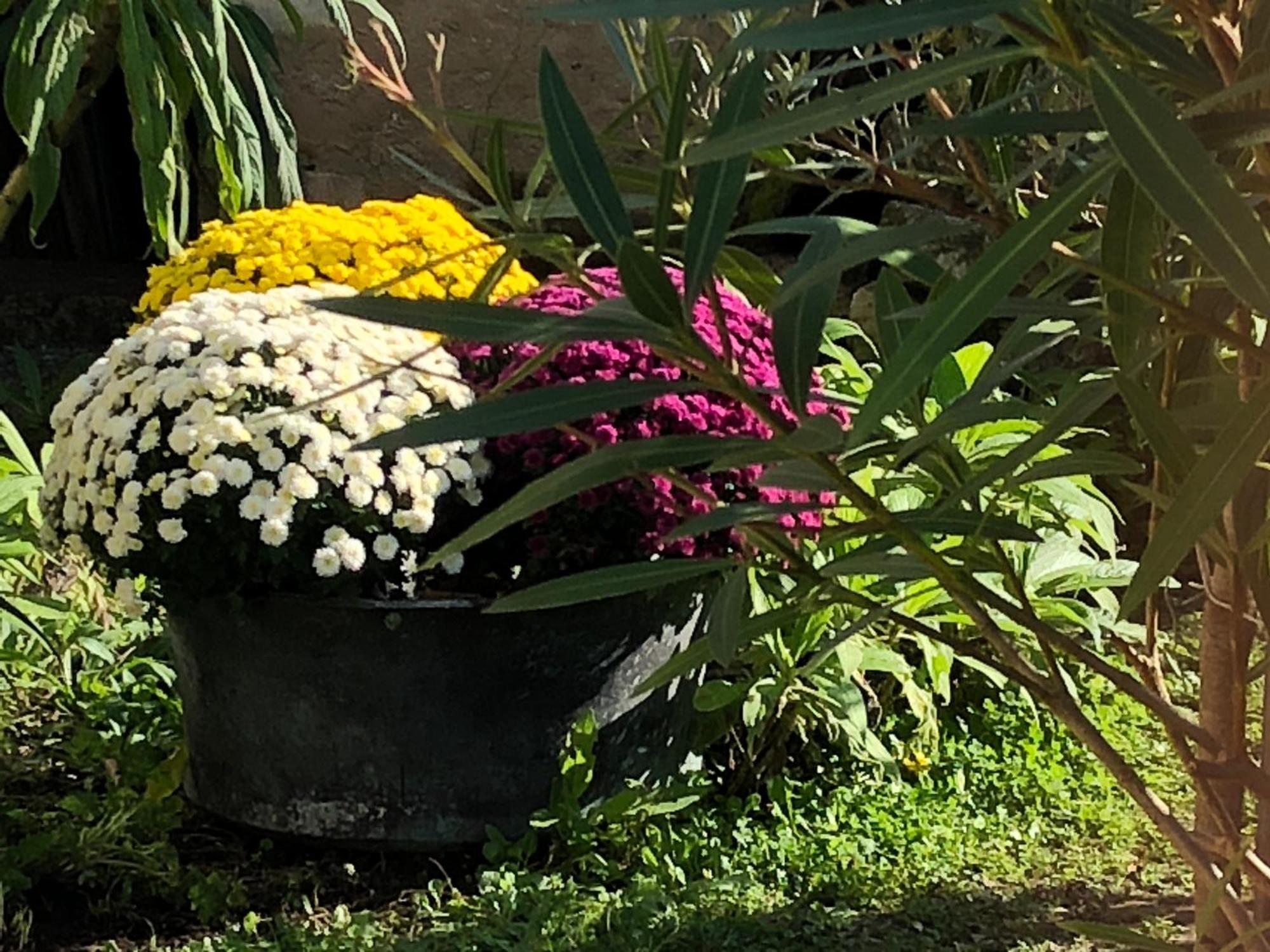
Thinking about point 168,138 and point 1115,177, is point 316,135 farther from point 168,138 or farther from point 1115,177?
point 1115,177

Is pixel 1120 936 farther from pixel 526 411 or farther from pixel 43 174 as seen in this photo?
pixel 43 174

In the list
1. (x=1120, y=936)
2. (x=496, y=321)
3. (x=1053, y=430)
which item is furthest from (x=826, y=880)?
(x=496, y=321)

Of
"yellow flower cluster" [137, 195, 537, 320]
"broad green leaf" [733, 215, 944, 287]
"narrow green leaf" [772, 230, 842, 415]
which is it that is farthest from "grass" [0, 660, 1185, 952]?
"narrow green leaf" [772, 230, 842, 415]

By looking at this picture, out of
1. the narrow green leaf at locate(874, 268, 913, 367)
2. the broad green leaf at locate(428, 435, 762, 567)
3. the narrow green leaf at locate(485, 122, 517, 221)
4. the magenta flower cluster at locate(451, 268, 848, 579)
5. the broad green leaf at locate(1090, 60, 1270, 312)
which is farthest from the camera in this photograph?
the magenta flower cluster at locate(451, 268, 848, 579)

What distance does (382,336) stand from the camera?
2490mm

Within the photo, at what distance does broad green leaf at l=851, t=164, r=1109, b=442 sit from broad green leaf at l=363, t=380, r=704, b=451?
5.1 inches

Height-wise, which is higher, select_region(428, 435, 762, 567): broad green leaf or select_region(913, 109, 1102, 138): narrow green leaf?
select_region(913, 109, 1102, 138): narrow green leaf

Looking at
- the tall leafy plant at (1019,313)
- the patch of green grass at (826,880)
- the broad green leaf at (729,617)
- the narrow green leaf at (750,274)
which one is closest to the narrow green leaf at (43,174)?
the patch of green grass at (826,880)

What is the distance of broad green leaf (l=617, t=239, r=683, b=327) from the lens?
619 millimetres

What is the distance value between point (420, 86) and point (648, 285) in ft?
13.1

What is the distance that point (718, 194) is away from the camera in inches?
26.5

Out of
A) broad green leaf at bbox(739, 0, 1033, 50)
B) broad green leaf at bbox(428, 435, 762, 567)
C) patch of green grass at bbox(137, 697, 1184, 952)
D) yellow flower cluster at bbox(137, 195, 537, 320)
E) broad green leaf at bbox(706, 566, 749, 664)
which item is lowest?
patch of green grass at bbox(137, 697, 1184, 952)

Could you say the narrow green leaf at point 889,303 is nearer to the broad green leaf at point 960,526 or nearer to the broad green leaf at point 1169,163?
the broad green leaf at point 960,526

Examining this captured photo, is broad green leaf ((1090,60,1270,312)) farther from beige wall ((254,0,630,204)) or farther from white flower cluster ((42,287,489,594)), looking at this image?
beige wall ((254,0,630,204))
